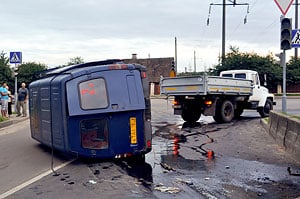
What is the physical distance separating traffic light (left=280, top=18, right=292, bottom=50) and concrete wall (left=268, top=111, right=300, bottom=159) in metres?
2.07

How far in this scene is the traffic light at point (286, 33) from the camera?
1311 centimetres

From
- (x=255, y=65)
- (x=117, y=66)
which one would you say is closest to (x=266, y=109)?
(x=117, y=66)

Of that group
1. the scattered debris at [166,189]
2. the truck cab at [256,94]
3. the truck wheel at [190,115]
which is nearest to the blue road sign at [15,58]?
the truck wheel at [190,115]

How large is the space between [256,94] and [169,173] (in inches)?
560

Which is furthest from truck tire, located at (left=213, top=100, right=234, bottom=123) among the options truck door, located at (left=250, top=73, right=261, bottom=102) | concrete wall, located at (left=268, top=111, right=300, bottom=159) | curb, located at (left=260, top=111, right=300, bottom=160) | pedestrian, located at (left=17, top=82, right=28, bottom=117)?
pedestrian, located at (left=17, top=82, right=28, bottom=117)

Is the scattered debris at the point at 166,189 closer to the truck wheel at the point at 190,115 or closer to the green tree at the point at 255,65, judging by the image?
the truck wheel at the point at 190,115

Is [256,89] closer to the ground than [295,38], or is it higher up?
closer to the ground

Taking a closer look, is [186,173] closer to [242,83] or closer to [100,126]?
[100,126]

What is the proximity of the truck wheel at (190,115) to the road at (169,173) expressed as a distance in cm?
679

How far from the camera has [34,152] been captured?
1166 cm

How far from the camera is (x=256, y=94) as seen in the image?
21.8m

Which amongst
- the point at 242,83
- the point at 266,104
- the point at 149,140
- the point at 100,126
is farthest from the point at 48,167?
the point at 266,104

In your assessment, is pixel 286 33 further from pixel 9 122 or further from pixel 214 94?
pixel 9 122

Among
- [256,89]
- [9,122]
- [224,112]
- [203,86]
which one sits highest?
[203,86]
